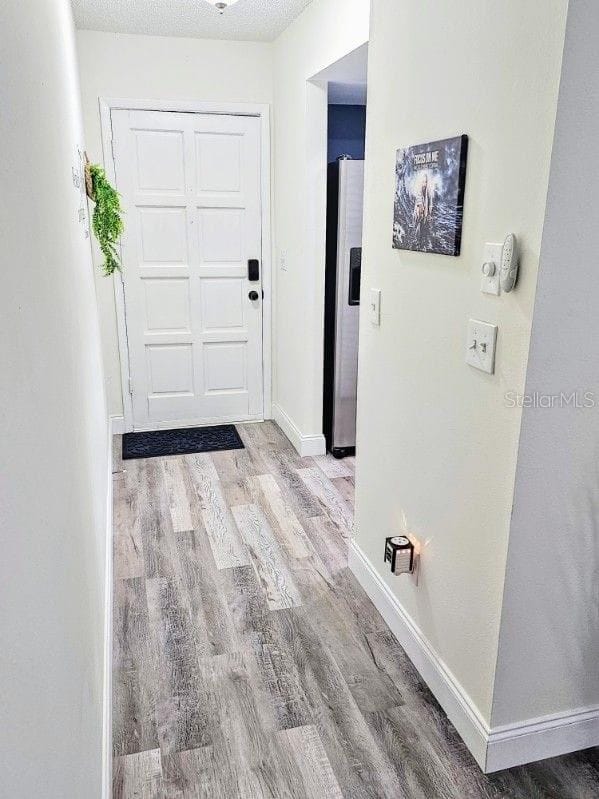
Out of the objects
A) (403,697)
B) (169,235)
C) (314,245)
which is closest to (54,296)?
(403,697)

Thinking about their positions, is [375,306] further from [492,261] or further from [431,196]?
[492,261]

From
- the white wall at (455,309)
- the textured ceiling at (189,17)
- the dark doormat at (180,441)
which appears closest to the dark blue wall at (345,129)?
the textured ceiling at (189,17)

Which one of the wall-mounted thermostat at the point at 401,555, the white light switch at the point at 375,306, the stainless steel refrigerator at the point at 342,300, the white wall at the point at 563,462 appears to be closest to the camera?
the white wall at the point at 563,462

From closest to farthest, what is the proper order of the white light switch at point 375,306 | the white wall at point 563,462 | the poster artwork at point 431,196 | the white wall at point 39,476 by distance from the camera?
the white wall at point 39,476, the white wall at point 563,462, the poster artwork at point 431,196, the white light switch at point 375,306

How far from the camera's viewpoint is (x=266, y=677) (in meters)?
2.11

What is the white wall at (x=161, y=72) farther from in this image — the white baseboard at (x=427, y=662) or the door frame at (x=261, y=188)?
the white baseboard at (x=427, y=662)

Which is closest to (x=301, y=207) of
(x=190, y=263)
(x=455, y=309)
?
(x=190, y=263)

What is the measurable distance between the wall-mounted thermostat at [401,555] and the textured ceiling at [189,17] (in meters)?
2.72

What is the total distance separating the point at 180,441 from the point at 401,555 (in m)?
2.43

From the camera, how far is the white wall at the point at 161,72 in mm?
3746

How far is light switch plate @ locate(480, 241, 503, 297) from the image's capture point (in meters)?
1.53

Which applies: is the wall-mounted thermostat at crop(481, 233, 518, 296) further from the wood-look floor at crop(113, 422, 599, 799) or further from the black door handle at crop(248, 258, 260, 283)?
the black door handle at crop(248, 258, 260, 283)

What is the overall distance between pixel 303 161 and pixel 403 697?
2796mm

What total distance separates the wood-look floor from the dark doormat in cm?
72
